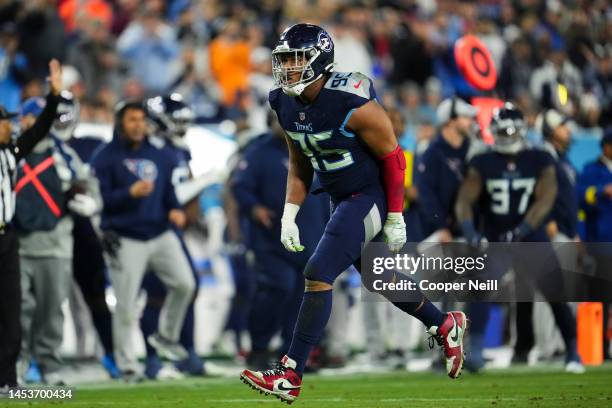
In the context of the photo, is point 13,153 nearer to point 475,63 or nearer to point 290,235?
point 290,235

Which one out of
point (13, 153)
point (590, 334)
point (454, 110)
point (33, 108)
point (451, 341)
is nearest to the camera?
point (451, 341)

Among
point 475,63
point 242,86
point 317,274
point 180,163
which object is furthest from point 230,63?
point 317,274

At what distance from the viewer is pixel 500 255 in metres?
12.3

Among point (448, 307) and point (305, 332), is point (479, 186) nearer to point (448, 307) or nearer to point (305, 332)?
point (448, 307)

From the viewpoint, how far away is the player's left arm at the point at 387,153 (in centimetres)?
834

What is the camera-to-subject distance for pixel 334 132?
331 inches

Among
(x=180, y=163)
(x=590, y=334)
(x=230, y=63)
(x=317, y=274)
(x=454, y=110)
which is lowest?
(x=590, y=334)

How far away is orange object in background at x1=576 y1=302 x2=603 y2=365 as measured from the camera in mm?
12781

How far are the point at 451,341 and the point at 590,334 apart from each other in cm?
440

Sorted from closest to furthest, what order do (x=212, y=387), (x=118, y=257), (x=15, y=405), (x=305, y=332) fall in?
(x=305, y=332)
(x=15, y=405)
(x=212, y=387)
(x=118, y=257)

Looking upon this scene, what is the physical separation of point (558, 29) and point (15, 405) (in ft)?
48.6

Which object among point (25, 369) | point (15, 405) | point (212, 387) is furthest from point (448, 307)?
point (15, 405)

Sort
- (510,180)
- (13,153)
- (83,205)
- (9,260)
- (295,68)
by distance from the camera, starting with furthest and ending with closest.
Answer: (510,180), (83,205), (13,153), (9,260), (295,68)

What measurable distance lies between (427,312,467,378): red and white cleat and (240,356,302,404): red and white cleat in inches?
41.1
